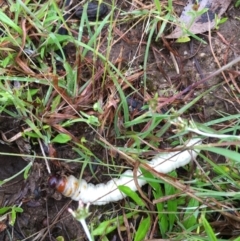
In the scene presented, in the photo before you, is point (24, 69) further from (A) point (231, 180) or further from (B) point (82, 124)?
(A) point (231, 180)

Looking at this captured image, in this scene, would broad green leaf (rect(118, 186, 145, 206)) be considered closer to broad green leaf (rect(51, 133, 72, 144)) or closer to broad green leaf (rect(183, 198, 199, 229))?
broad green leaf (rect(183, 198, 199, 229))

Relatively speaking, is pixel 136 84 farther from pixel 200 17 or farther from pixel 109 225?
pixel 109 225

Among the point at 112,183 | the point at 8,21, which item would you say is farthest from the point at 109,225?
the point at 8,21

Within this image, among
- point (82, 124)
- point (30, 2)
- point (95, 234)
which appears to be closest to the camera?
point (95, 234)

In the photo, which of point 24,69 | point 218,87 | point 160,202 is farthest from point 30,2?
point 160,202

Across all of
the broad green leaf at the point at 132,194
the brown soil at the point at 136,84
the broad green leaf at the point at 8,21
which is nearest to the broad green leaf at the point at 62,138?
the brown soil at the point at 136,84

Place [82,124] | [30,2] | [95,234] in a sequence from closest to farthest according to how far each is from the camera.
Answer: [95,234] → [82,124] → [30,2]
